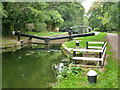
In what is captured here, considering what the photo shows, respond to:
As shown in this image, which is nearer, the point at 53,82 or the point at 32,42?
the point at 53,82

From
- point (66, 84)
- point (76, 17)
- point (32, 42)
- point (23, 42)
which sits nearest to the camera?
point (66, 84)

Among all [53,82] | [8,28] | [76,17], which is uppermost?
[76,17]

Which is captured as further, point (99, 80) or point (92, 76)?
point (99, 80)

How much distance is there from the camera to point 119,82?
5914mm

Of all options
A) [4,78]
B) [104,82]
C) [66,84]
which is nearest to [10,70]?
[4,78]

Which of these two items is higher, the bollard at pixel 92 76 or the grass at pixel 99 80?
the bollard at pixel 92 76

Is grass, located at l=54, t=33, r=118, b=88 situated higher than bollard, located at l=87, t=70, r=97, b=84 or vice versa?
bollard, located at l=87, t=70, r=97, b=84

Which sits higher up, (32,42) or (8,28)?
(8,28)

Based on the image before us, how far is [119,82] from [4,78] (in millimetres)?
4518

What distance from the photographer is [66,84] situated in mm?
6113

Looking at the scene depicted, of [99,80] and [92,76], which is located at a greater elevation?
[92,76]

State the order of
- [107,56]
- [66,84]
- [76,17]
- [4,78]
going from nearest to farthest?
[66,84] < [4,78] < [107,56] < [76,17]

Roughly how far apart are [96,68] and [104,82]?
5.19 feet

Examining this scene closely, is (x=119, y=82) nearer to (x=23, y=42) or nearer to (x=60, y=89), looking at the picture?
(x=60, y=89)
